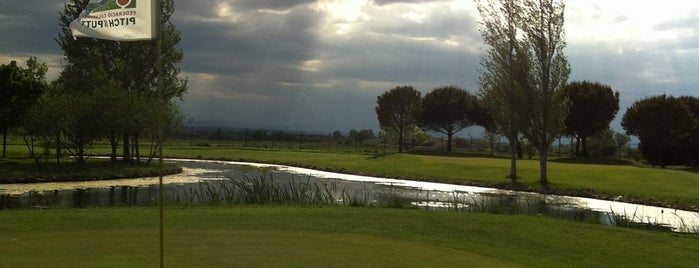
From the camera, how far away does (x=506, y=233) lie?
48.2 ft

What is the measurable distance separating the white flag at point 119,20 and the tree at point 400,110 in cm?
7252

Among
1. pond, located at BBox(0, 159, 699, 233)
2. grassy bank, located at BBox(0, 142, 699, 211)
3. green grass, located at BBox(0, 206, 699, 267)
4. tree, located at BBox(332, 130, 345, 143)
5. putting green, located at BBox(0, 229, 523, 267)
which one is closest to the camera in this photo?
putting green, located at BBox(0, 229, 523, 267)

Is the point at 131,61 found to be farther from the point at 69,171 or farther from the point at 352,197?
the point at 352,197

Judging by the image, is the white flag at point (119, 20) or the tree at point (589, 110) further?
the tree at point (589, 110)

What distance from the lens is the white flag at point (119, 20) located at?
876cm

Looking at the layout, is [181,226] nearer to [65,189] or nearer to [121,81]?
[65,189]

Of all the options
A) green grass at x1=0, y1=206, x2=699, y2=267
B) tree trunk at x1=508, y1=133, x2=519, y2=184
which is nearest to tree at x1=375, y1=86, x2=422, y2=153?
tree trunk at x1=508, y1=133, x2=519, y2=184

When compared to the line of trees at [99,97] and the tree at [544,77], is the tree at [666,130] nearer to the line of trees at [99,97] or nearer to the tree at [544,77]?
the tree at [544,77]

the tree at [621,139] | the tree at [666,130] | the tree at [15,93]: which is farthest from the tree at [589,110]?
the tree at [15,93]

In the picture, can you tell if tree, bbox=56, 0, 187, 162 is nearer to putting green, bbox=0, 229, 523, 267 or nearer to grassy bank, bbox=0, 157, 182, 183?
grassy bank, bbox=0, 157, 182, 183

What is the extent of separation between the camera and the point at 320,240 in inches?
482

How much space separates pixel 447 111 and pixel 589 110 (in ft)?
82.4

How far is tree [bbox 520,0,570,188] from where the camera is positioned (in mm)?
36656

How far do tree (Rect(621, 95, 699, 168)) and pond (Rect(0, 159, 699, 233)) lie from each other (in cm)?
3419
